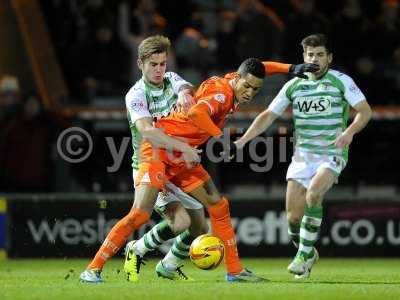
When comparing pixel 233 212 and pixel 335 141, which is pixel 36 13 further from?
pixel 335 141

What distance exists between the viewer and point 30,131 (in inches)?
627

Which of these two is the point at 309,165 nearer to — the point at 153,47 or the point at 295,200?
the point at 295,200

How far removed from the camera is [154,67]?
1043 cm

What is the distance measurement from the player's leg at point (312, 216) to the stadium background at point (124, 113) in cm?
340

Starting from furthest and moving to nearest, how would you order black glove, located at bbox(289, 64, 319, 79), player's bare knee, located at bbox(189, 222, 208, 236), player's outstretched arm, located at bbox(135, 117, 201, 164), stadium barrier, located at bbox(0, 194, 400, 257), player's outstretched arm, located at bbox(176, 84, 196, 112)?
1. stadium barrier, located at bbox(0, 194, 400, 257)
2. player's bare knee, located at bbox(189, 222, 208, 236)
3. black glove, located at bbox(289, 64, 319, 79)
4. player's outstretched arm, located at bbox(176, 84, 196, 112)
5. player's outstretched arm, located at bbox(135, 117, 201, 164)

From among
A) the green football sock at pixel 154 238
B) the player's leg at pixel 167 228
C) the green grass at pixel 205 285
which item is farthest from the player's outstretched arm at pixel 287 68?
the green grass at pixel 205 285

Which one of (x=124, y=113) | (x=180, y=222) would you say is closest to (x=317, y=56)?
(x=180, y=222)

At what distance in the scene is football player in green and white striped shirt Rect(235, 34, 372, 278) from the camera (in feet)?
37.3

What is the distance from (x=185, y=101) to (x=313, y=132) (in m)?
1.83

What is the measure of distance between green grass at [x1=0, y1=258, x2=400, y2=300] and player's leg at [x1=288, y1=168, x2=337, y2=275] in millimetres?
248

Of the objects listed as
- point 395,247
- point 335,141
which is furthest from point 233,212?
point 335,141

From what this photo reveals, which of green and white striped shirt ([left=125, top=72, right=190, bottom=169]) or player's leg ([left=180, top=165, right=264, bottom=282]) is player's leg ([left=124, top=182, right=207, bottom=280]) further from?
green and white striped shirt ([left=125, top=72, right=190, bottom=169])

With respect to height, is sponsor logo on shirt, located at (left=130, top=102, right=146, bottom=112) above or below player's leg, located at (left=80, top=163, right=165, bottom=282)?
above

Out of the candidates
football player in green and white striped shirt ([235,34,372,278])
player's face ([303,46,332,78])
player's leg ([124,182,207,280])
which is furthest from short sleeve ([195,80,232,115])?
player's face ([303,46,332,78])
